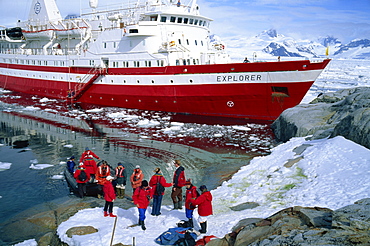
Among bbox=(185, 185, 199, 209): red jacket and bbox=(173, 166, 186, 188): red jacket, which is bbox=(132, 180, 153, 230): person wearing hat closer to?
bbox=(185, 185, 199, 209): red jacket

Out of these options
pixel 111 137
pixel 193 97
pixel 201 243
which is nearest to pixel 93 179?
pixel 201 243

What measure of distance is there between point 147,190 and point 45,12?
36924mm

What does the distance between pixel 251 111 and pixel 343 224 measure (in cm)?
1673

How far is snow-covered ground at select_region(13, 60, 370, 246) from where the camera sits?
7.81 meters

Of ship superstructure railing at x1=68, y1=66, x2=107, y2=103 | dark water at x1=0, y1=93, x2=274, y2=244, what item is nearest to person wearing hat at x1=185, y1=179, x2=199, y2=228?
dark water at x1=0, y1=93, x2=274, y2=244

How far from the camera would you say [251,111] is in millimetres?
22125

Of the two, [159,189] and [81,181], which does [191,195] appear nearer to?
[159,189]

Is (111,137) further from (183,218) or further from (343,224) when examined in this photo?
(343,224)

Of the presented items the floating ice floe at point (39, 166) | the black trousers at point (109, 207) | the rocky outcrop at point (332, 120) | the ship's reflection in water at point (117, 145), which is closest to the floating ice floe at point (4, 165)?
the ship's reflection in water at point (117, 145)

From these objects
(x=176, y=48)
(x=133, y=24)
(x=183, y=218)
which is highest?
(x=133, y=24)

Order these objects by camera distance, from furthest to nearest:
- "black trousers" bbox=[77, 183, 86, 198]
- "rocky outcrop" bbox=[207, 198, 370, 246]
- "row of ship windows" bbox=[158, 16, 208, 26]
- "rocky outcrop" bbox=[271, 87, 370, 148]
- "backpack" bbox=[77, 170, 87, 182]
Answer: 1. "row of ship windows" bbox=[158, 16, 208, 26]
2. "rocky outcrop" bbox=[271, 87, 370, 148]
3. "black trousers" bbox=[77, 183, 86, 198]
4. "backpack" bbox=[77, 170, 87, 182]
5. "rocky outcrop" bbox=[207, 198, 370, 246]

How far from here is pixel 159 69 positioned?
23672 millimetres

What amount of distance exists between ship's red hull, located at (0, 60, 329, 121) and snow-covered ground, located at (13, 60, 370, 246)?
9.44 metres

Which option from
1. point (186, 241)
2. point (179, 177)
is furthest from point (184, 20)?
point (186, 241)
